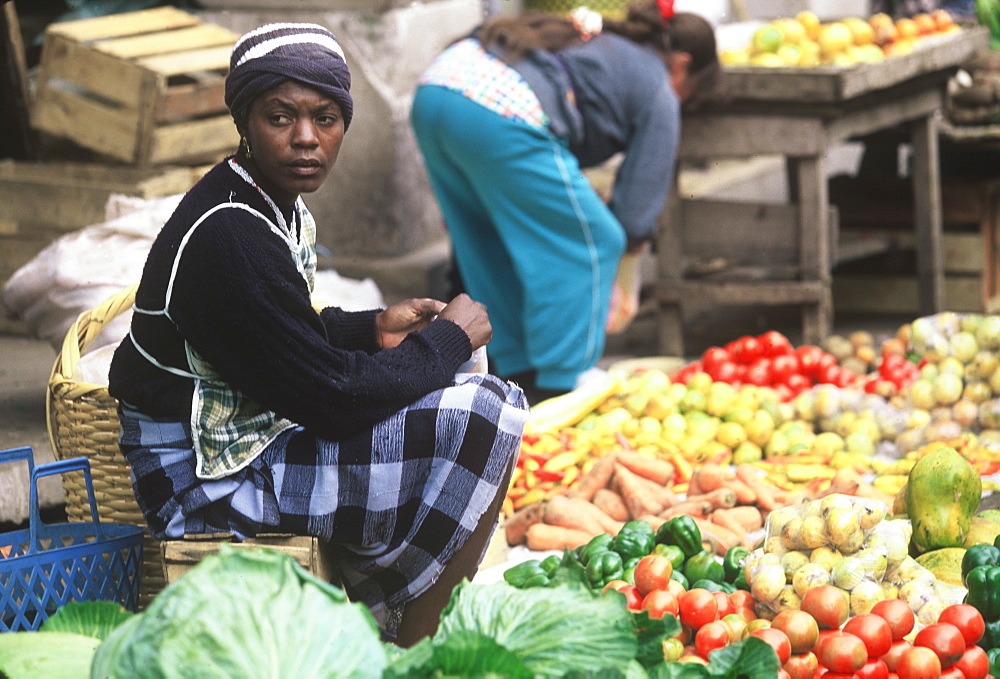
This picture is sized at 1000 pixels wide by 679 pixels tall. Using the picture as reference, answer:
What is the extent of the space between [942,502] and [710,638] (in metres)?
0.79

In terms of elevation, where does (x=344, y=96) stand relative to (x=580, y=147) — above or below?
above

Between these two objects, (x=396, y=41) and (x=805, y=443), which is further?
(x=396, y=41)

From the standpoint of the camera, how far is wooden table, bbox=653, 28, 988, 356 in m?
4.87

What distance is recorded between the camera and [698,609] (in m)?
2.07

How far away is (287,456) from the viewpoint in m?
2.23

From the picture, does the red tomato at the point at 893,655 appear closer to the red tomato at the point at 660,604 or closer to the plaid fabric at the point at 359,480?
the red tomato at the point at 660,604

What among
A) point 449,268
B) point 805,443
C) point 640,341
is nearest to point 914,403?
point 805,443

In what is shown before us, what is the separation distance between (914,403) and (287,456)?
8.30 ft

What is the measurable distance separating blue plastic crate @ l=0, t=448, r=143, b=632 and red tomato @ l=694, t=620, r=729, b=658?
1123 millimetres

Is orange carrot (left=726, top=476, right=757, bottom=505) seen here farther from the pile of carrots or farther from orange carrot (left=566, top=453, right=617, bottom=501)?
orange carrot (left=566, top=453, right=617, bottom=501)

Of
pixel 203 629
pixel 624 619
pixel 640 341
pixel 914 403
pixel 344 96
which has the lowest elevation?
pixel 640 341

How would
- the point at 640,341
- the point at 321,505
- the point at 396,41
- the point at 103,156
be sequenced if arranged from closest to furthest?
the point at 321,505
the point at 103,156
the point at 396,41
the point at 640,341

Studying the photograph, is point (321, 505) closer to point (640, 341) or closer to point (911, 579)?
point (911, 579)

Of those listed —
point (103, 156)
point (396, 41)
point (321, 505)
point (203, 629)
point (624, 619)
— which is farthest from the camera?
point (396, 41)
